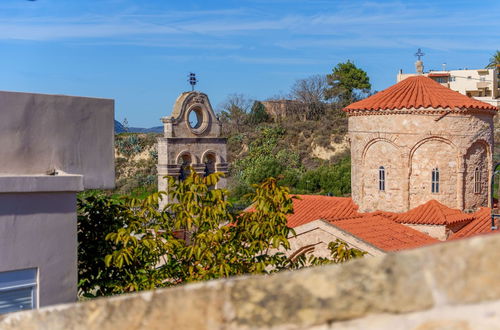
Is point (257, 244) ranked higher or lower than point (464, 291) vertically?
lower

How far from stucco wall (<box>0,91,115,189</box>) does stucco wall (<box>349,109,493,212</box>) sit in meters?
11.2

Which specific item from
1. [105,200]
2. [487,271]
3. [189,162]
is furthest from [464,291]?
[189,162]

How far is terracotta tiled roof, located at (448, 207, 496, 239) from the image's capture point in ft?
48.5

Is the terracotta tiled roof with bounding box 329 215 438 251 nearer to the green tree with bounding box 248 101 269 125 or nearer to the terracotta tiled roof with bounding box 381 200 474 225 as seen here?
the terracotta tiled roof with bounding box 381 200 474 225

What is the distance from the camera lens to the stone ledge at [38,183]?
4.48m

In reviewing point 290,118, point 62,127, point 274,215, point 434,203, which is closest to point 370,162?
point 434,203

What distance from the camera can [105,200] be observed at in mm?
6336

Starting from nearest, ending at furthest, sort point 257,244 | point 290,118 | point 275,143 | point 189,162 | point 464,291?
1. point 464,291
2. point 257,244
3. point 189,162
4. point 275,143
5. point 290,118

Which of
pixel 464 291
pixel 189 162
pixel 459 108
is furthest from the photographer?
pixel 459 108

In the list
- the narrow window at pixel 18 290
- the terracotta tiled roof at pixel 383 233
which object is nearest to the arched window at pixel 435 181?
the terracotta tiled roof at pixel 383 233

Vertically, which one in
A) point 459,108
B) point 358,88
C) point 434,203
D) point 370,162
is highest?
point 358,88

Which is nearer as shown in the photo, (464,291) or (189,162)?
(464,291)

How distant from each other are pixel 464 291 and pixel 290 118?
42.8 meters

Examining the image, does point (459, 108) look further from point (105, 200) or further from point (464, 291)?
point (464, 291)
